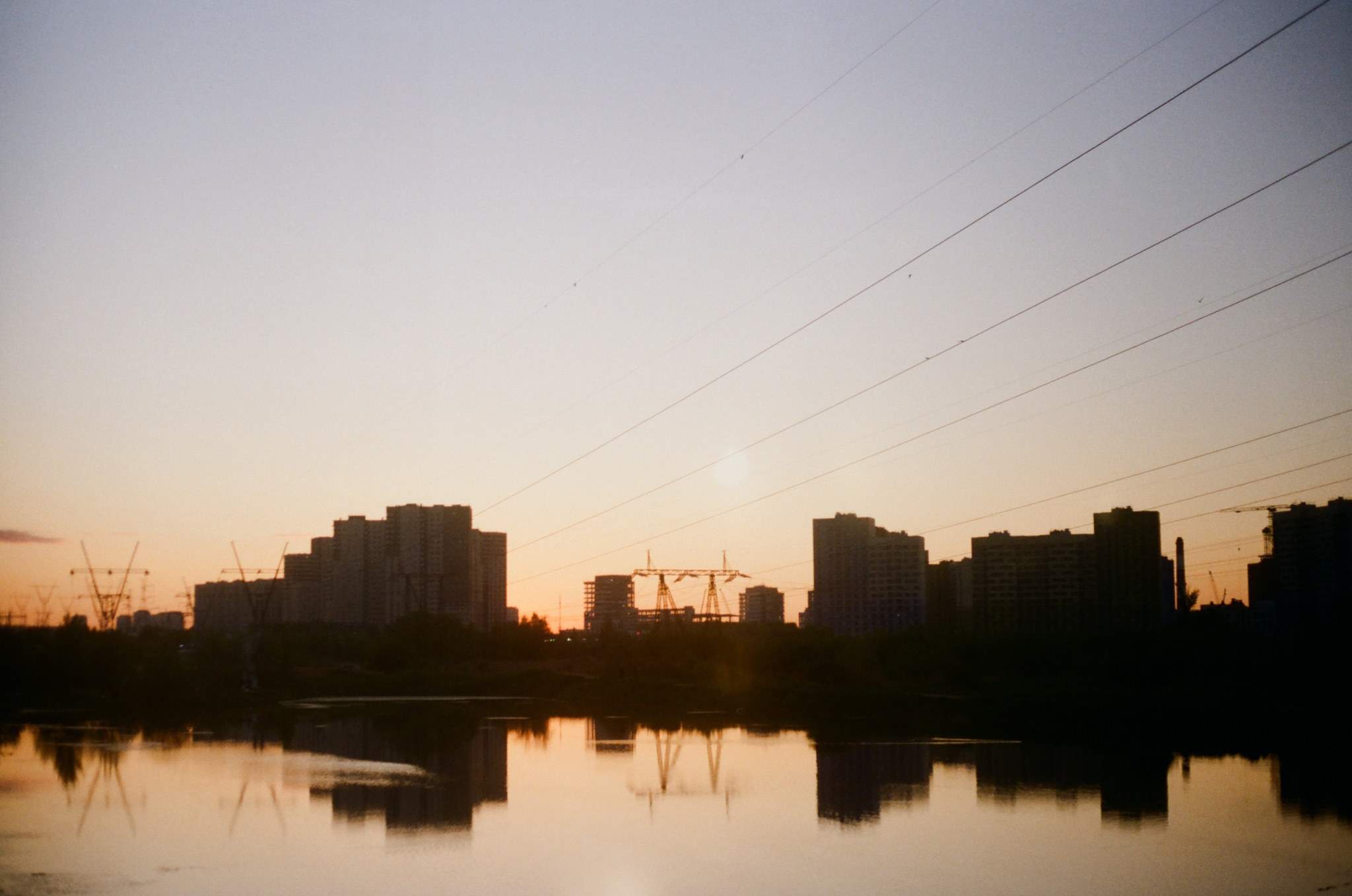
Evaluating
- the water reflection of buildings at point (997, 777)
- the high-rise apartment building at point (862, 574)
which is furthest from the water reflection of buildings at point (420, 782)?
the high-rise apartment building at point (862, 574)

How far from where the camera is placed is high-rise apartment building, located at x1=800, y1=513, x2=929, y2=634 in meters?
151

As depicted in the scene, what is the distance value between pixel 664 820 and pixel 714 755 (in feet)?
40.3

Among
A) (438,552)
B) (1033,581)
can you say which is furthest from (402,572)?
(1033,581)

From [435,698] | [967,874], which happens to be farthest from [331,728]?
[967,874]

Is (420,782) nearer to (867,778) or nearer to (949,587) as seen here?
(867,778)

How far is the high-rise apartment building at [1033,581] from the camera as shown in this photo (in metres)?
115

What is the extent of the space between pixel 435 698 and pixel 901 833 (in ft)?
160

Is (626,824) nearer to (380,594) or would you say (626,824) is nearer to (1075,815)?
(1075,815)

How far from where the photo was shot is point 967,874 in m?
17.3

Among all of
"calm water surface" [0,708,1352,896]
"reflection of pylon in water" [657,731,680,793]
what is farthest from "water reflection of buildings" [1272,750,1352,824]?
"reflection of pylon in water" [657,731,680,793]

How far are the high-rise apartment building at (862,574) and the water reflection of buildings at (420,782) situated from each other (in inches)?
4498

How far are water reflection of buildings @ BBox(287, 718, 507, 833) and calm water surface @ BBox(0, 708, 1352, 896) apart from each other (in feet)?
0.40

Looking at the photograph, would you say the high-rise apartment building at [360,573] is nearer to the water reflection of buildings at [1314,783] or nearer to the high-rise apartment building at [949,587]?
the high-rise apartment building at [949,587]

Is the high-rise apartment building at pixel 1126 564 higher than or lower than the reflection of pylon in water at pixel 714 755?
higher
